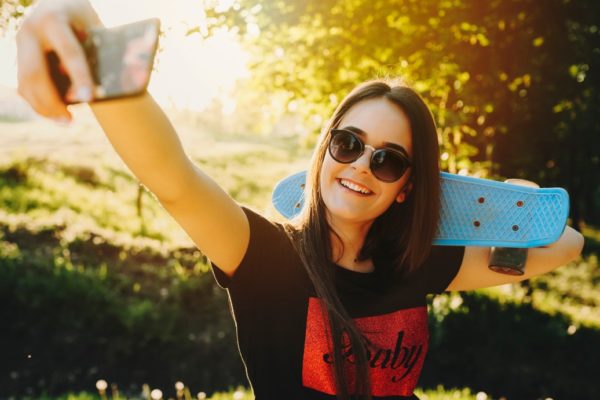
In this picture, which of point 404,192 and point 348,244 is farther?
point 404,192

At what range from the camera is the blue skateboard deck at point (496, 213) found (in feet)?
6.14

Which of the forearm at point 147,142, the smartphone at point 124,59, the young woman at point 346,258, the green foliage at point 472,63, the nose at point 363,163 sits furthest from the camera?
the green foliage at point 472,63

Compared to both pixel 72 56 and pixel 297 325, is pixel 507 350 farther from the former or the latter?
pixel 72 56

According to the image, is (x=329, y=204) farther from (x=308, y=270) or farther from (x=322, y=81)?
(x=322, y=81)

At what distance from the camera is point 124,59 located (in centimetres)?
71

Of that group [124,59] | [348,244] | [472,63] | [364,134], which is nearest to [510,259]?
[348,244]

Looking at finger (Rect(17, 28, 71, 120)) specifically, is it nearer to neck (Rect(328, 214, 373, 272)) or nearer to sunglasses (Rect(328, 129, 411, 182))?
sunglasses (Rect(328, 129, 411, 182))

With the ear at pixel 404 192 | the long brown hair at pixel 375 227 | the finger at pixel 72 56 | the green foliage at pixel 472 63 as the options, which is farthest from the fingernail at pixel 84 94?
the green foliage at pixel 472 63

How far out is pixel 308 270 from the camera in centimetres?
155

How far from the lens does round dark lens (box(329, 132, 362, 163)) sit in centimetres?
163

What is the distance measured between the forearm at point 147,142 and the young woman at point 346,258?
1.0 inches

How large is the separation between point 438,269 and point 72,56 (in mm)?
1479

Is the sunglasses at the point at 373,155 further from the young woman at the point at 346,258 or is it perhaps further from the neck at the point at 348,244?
the neck at the point at 348,244

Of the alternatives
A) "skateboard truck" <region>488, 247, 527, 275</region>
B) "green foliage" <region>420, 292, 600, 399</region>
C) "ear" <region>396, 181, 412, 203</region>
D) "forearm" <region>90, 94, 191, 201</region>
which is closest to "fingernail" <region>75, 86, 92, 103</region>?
"forearm" <region>90, 94, 191, 201</region>
